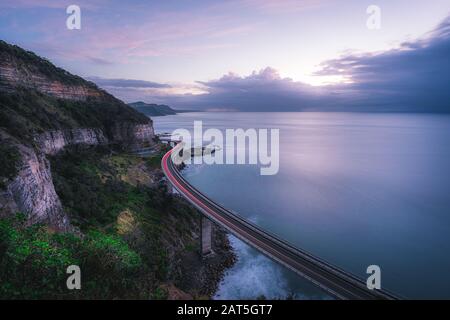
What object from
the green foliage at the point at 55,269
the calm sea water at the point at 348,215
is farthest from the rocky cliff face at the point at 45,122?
the calm sea water at the point at 348,215

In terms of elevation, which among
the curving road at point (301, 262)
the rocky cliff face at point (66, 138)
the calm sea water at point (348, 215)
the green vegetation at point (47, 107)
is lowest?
the calm sea water at point (348, 215)

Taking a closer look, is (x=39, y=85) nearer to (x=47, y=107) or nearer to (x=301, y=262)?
(x=47, y=107)

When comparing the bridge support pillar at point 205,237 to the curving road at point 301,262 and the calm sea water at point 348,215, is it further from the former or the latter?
the calm sea water at point 348,215

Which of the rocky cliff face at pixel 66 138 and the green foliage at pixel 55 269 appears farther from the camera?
the rocky cliff face at pixel 66 138

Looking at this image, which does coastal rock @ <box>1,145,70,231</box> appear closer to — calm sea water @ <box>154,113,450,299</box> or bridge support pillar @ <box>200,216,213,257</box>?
bridge support pillar @ <box>200,216,213,257</box>

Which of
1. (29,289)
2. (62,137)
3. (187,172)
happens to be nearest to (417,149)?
(187,172)

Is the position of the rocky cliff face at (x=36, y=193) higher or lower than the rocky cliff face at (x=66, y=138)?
lower

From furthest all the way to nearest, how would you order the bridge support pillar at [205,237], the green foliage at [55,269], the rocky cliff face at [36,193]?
the bridge support pillar at [205,237], the rocky cliff face at [36,193], the green foliage at [55,269]
